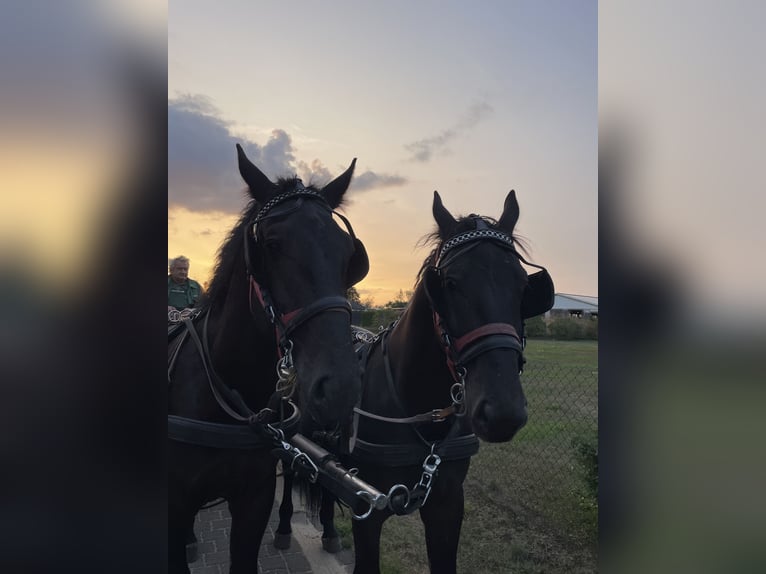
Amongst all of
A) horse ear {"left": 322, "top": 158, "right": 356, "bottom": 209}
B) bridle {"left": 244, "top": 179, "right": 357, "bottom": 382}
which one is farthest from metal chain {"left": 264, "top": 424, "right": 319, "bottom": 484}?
horse ear {"left": 322, "top": 158, "right": 356, "bottom": 209}

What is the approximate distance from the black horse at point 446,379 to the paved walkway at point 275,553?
1.85 m

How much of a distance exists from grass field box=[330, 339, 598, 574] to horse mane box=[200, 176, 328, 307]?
2.93m

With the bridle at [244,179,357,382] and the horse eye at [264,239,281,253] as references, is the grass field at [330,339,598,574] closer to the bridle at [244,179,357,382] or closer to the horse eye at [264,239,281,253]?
the bridle at [244,179,357,382]

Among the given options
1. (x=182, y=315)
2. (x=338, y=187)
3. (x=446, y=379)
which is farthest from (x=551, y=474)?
(x=338, y=187)

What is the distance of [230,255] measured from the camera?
8.43 feet

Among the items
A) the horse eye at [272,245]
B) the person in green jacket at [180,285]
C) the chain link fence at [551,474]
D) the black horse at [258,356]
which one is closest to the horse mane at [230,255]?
the black horse at [258,356]

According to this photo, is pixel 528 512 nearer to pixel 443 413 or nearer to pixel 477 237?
pixel 443 413

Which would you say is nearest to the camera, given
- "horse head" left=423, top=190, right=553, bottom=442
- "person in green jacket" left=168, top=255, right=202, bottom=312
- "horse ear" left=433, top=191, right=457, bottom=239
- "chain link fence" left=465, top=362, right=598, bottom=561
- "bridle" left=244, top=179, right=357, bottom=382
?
"bridle" left=244, top=179, right=357, bottom=382

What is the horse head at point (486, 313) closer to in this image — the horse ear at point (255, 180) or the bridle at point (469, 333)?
the bridle at point (469, 333)

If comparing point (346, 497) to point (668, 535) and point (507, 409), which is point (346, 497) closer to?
point (507, 409)

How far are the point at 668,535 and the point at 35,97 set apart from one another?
1.32 metres

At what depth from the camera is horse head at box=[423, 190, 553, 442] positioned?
7.39 ft

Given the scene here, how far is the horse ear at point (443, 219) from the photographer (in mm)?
2975

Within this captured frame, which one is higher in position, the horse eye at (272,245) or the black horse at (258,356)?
the horse eye at (272,245)
